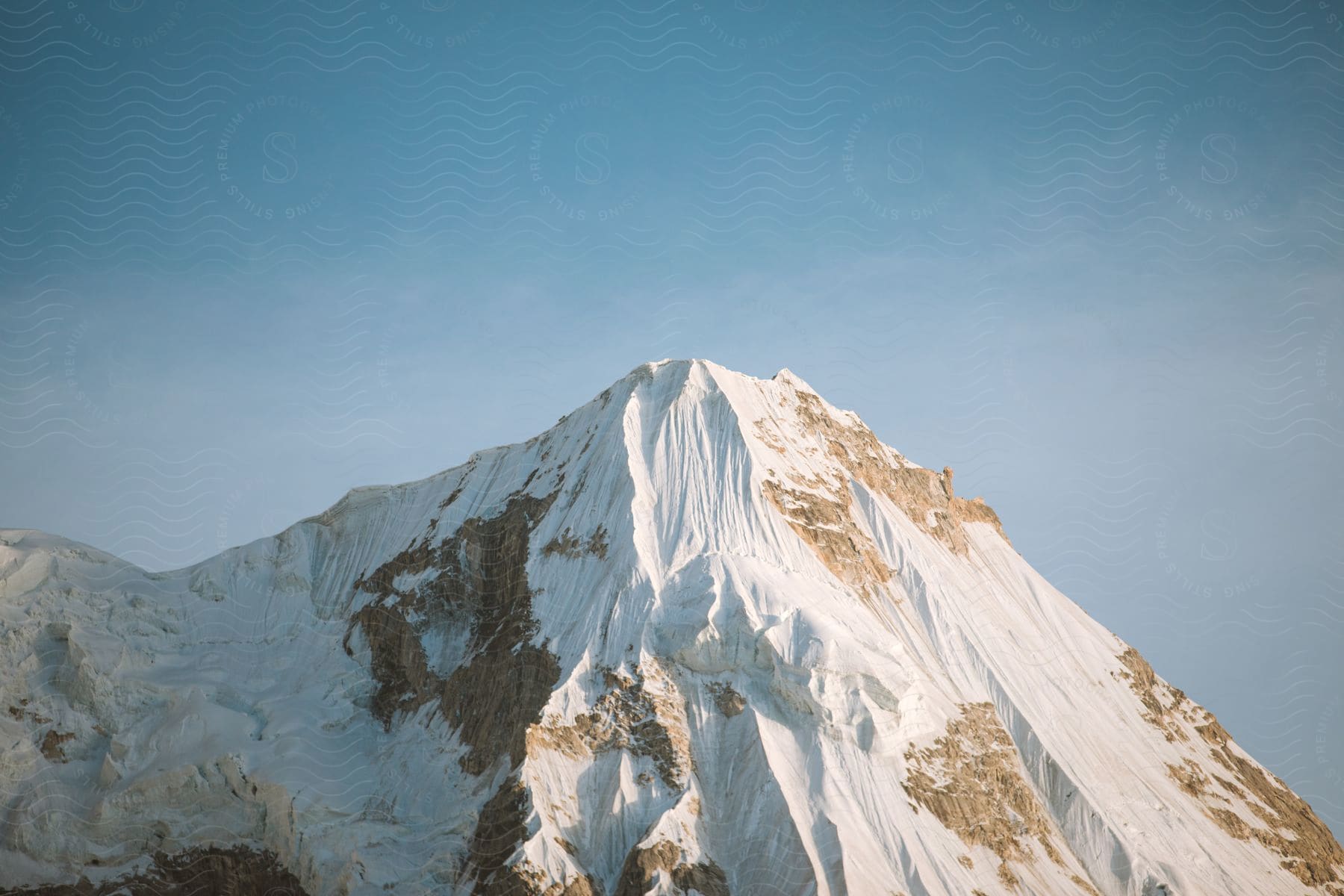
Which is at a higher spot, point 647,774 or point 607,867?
point 647,774

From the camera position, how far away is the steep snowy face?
6125 cm

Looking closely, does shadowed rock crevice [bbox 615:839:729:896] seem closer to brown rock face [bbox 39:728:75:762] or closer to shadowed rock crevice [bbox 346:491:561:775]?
shadowed rock crevice [bbox 346:491:561:775]

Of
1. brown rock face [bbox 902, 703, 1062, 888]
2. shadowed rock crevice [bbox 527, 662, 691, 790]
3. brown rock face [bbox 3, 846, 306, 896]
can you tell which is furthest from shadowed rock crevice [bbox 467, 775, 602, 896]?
brown rock face [bbox 902, 703, 1062, 888]

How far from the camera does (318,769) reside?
225 ft

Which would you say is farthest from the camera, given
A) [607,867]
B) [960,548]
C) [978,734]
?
[960,548]

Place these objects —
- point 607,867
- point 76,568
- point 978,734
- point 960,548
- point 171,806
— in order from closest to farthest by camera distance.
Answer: point 607,867 < point 171,806 < point 978,734 < point 76,568 < point 960,548

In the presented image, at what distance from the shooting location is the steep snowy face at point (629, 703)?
201ft

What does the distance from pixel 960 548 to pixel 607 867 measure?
39.6m

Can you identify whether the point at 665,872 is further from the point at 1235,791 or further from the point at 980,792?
the point at 1235,791

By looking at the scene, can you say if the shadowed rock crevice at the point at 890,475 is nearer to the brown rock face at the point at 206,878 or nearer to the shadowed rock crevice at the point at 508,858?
the shadowed rock crevice at the point at 508,858

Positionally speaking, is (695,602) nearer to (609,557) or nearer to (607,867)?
(609,557)

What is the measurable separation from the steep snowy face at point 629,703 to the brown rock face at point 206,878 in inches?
6.9

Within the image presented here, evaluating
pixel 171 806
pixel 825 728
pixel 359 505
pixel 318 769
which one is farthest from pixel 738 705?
pixel 359 505

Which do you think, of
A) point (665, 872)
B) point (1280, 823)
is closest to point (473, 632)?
point (665, 872)
